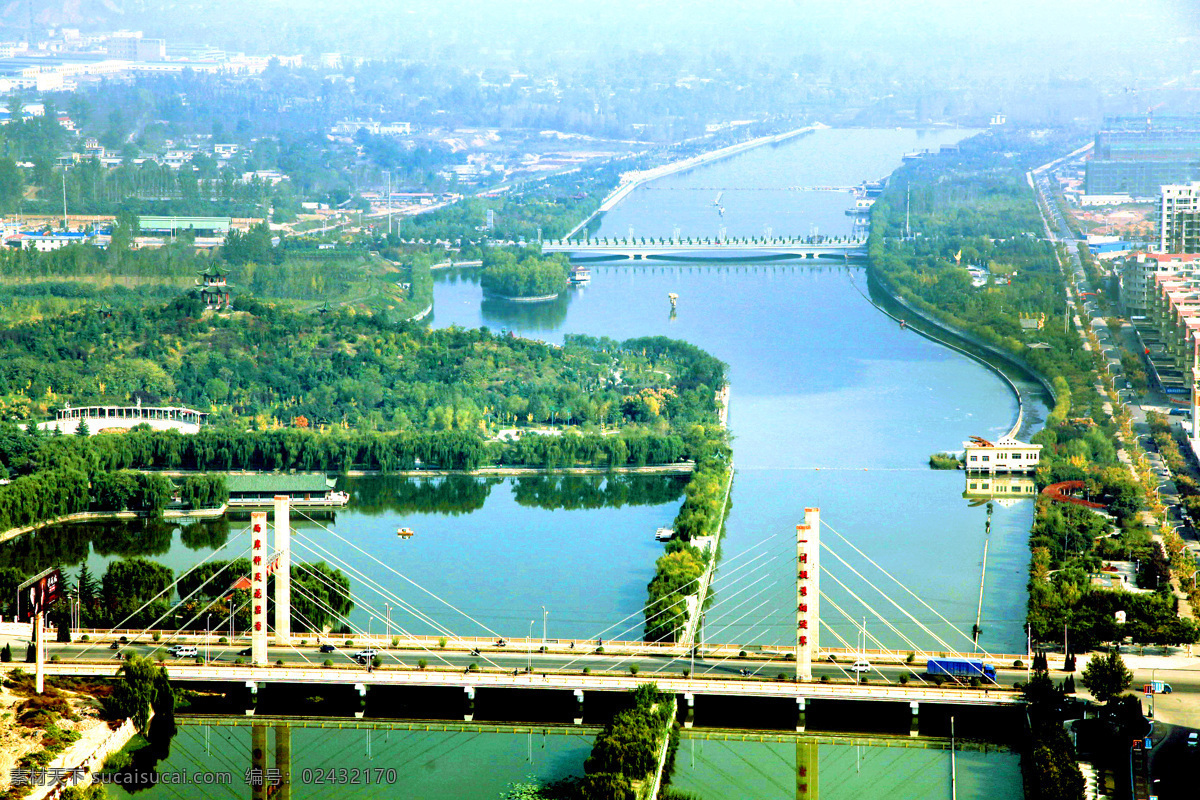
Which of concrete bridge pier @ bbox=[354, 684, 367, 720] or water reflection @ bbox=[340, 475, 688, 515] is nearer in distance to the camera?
concrete bridge pier @ bbox=[354, 684, 367, 720]

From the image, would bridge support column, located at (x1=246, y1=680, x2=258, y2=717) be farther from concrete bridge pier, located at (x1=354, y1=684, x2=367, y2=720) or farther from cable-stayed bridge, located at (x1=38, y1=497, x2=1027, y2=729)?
concrete bridge pier, located at (x1=354, y1=684, x2=367, y2=720)

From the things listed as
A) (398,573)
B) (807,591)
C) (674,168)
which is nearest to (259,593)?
(398,573)

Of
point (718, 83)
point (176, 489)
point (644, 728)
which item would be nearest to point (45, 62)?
point (718, 83)

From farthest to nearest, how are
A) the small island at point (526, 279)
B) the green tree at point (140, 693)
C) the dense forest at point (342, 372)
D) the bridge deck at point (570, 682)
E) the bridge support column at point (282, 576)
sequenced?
the small island at point (526, 279) → the dense forest at point (342, 372) → the bridge support column at point (282, 576) → the bridge deck at point (570, 682) → the green tree at point (140, 693)

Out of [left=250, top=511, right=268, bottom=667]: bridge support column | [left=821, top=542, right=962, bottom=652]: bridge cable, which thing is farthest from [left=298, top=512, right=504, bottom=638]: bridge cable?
[left=821, top=542, right=962, bottom=652]: bridge cable

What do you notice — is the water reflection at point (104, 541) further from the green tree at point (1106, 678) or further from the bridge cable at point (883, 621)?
the green tree at point (1106, 678)

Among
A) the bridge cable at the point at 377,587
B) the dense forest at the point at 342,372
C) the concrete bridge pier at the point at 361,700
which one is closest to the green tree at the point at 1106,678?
the bridge cable at the point at 377,587
